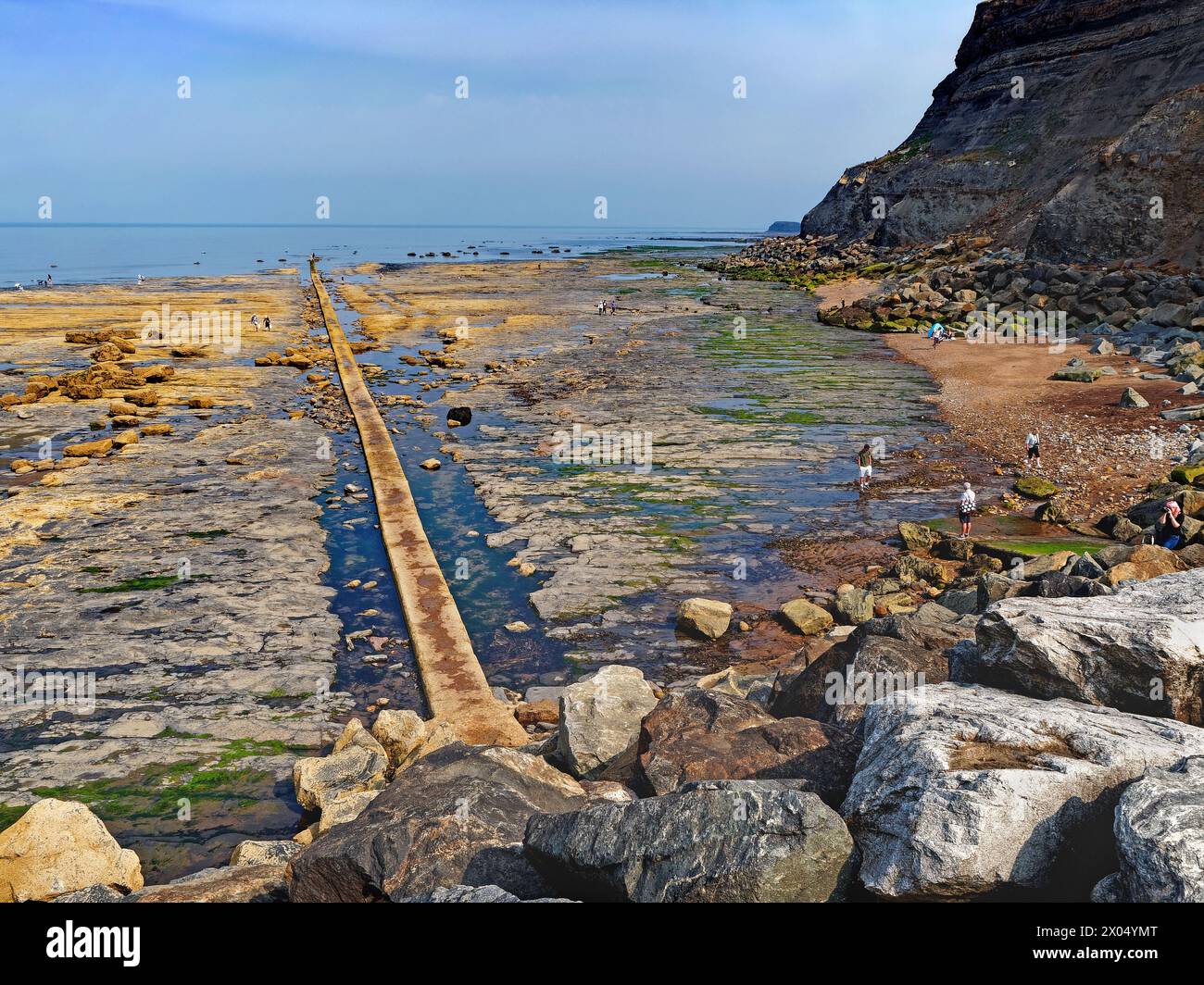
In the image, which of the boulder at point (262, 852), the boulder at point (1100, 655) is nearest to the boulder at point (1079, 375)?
the boulder at point (1100, 655)

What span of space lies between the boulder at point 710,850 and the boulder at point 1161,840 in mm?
1364

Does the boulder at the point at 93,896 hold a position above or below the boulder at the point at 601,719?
below

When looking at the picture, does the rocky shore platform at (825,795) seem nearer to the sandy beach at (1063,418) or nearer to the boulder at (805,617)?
the boulder at (805,617)

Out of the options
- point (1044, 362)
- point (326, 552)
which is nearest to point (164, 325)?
point (326, 552)

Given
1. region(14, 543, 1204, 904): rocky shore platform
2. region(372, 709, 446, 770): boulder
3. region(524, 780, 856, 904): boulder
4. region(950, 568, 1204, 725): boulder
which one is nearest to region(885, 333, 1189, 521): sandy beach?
region(950, 568, 1204, 725): boulder

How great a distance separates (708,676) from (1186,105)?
136ft

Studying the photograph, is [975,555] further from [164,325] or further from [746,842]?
[164,325]

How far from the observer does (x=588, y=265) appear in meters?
104

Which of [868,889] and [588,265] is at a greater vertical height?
[588,265]

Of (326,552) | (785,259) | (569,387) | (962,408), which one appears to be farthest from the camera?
(785,259)

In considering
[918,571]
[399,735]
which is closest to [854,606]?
[918,571]

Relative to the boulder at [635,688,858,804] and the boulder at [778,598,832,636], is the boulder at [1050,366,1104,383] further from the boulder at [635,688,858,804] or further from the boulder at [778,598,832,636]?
the boulder at [635,688,858,804]

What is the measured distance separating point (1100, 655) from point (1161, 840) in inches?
84.0

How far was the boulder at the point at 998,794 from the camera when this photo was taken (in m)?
4.62
